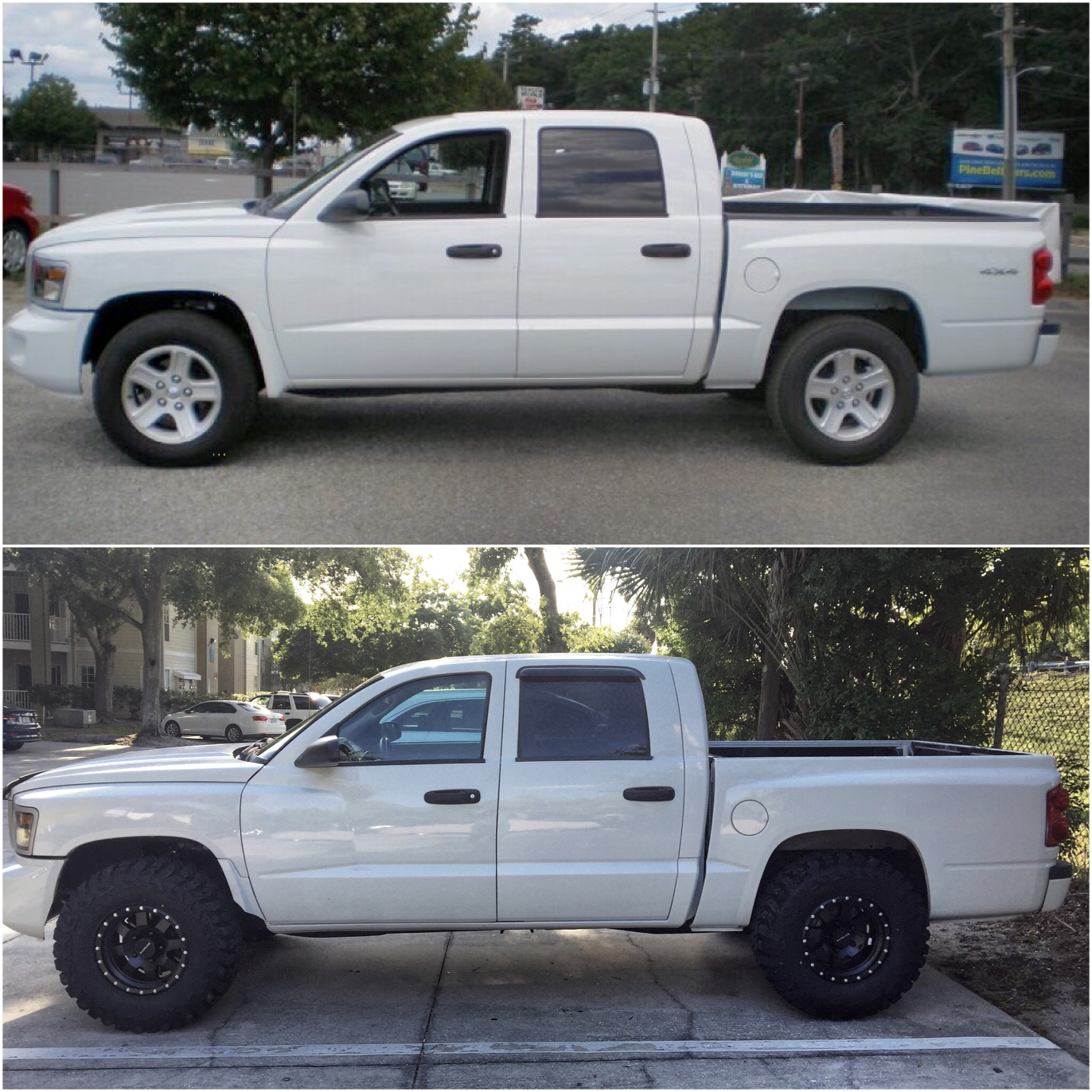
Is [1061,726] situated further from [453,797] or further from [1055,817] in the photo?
[453,797]

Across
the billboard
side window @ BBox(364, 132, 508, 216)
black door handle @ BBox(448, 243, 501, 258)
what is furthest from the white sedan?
the billboard

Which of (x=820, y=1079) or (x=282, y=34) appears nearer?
(x=820, y=1079)

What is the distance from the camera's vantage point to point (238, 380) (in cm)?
676

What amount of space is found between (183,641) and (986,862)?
95.6 ft

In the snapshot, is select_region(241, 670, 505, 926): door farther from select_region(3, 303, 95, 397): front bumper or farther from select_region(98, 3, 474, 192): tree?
select_region(98, 3, 474, 192): tree

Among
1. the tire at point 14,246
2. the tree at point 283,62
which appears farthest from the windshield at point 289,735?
the tire at point 14,246

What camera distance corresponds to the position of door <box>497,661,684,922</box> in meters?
4.96

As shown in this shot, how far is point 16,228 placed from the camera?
14531 millimetres

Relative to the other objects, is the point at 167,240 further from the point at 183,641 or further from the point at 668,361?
the point at 183,641

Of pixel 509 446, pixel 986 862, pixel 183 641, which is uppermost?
pixel 509 446

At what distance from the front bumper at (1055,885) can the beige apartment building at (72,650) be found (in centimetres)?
2533

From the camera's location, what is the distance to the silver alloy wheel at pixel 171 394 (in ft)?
22.0

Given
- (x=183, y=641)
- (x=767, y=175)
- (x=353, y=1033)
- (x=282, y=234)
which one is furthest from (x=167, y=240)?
(x=183, y=641)

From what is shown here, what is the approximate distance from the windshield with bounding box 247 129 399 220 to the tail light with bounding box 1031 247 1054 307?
4.02 metres
